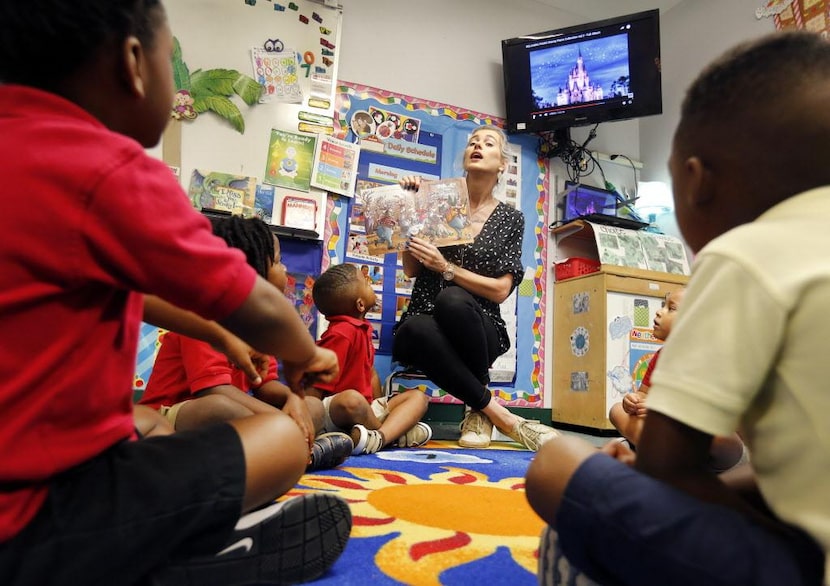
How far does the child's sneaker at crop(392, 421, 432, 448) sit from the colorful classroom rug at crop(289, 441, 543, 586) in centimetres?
32

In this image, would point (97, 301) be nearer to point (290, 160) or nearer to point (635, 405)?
point (635, 405)

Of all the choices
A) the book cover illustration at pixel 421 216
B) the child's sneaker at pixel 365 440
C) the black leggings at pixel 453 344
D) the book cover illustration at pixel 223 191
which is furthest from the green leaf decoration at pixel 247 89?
the child's sneaker at pixel 365 440

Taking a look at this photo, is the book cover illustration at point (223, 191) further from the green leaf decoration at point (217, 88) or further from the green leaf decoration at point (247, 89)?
the green leaf decoration at point (247, 89)

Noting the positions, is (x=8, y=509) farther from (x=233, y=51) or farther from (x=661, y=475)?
(x=233, y=51)

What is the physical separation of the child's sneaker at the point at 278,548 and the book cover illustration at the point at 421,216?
4.30 ft

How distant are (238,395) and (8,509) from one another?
0.68m

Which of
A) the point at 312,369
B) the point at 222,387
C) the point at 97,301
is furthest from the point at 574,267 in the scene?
the point at 97,301

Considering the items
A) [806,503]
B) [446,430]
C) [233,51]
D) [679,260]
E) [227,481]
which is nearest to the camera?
[806,503]

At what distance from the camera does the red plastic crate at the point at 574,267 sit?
103 inches

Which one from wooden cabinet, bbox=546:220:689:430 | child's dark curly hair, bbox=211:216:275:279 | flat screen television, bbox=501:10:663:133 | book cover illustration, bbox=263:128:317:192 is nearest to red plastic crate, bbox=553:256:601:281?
wooden cabinet, bbox=546:220:689:430

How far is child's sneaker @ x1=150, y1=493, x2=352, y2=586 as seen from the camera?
0.50 m

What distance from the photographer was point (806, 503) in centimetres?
36

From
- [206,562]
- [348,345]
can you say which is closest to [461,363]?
[348,345]

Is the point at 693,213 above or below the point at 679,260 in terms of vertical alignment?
below
